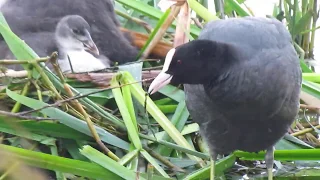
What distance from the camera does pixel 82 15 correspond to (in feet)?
8.47

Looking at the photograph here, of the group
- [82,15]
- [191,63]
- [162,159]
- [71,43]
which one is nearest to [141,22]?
[82,15]

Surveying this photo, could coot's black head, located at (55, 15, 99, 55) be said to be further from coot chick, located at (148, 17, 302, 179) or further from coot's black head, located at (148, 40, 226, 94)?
coot's black head, located at (148, 40, 226, 94)

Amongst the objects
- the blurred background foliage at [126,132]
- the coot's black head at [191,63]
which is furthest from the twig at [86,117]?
the coot's black head at [191,63]

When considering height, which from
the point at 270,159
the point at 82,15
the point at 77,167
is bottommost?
the point at 270,159

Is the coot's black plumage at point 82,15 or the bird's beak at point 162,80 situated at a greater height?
the bird's beak at point 162,80

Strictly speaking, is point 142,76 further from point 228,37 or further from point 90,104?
point 228,37

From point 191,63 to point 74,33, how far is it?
1.00 meters

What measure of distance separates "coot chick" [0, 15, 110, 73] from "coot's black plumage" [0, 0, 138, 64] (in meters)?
0.05

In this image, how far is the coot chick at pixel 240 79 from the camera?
1537 millimetres

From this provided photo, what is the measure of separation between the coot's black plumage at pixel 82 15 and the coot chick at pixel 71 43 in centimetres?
5

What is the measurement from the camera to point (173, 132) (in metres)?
1.86

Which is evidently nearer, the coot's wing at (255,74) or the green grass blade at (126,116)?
the coot's wing at (255,74)

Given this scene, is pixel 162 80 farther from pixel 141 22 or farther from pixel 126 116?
pixel 141 22

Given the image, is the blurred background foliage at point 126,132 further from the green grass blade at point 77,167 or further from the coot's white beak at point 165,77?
the coot's white beak at point 165,77
